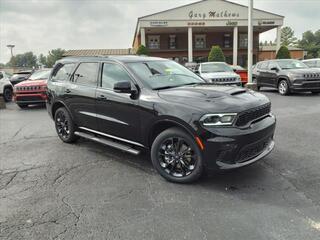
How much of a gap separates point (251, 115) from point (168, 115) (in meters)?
1.11

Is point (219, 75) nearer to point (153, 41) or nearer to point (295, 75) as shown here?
point (295, 75)

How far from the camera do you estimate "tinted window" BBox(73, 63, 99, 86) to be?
18.2 ft

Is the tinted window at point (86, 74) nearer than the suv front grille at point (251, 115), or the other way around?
the suv front grille at point (251, 115)

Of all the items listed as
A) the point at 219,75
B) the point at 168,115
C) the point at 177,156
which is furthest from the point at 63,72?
the point at 219,75

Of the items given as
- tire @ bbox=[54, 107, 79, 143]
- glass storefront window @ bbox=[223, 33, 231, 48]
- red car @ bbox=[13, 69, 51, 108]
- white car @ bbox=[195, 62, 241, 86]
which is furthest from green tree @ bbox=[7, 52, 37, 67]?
tire @ bbox=[54, 107, 79, 143]

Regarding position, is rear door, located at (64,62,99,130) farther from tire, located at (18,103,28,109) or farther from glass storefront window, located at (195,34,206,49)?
glass storefront window, located at (195,34,206,49)

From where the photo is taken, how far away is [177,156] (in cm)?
421

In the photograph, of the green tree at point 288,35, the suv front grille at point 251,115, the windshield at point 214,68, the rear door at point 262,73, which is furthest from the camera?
the green tree at point 288,35

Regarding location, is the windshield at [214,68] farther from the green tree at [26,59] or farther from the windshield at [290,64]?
the green tree at [26,59]

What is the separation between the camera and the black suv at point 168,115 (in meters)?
3.82

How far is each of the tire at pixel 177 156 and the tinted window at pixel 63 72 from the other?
2.93 meters

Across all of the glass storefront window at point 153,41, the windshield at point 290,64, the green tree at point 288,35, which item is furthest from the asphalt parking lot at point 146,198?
the green tree at point 288,35

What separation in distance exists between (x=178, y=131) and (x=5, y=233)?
2.34 metres

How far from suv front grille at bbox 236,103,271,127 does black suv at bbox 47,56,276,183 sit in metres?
0.01
